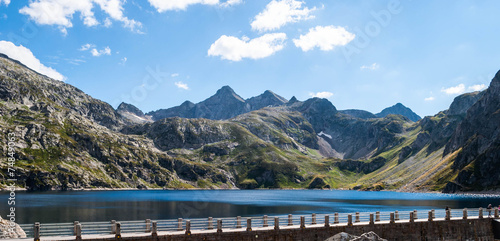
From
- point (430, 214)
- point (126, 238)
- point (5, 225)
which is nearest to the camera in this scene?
point (126, 238)

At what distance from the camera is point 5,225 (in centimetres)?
3800

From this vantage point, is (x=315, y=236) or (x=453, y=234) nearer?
(x=315, y=236)

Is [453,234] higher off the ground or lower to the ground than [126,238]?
lower

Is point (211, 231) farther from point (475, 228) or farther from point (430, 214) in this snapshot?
point (475, 228)

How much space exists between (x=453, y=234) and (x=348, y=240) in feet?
78.0

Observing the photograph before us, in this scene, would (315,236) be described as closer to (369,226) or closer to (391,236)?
(369,226)

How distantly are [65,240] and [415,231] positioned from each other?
1646 inches

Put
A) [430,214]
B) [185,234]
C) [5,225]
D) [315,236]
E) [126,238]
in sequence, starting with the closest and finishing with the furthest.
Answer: [126,238], [185,234], [5,225], [315,236], [430,214]

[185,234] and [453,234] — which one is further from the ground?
[185,234]

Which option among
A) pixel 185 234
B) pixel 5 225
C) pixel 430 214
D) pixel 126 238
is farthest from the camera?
pixel 430 214

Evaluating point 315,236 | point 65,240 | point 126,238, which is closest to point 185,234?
point 126,238

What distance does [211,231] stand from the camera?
37.4 meters

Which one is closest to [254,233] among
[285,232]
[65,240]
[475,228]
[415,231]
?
[285,232]

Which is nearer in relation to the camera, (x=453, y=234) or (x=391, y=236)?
(x=391, y=236)
